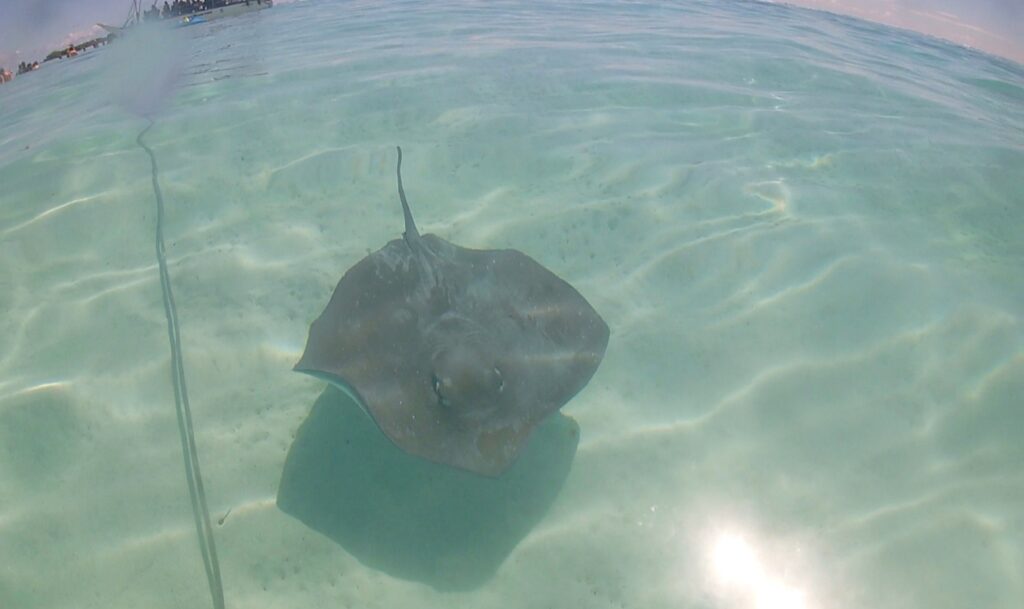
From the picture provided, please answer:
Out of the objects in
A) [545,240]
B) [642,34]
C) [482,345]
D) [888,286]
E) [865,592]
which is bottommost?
[865,592]

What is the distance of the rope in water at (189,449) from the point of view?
3312mm

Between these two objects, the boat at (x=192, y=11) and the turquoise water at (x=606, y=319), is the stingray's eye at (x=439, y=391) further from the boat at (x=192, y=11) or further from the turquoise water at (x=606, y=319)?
the boat at (x=192, y=11)

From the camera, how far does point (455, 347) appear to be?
10.5 feet

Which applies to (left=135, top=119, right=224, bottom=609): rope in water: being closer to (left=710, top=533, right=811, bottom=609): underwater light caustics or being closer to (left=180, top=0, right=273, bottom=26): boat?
(left=710, top=533, right=811, bottom=609): underwater light caustics

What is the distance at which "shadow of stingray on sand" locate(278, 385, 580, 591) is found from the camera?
3361 mm

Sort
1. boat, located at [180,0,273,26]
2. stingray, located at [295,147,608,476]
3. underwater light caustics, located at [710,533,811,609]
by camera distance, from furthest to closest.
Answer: boat, located at [180,0,273,26]
underwater light caustics, located at [710,533,811,609]
stingray, located at [295,147,608,476]

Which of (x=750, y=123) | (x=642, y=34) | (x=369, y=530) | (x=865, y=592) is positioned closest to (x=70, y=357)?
(x=369, y=530)

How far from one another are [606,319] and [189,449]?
11.2 feet

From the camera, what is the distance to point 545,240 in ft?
18.2

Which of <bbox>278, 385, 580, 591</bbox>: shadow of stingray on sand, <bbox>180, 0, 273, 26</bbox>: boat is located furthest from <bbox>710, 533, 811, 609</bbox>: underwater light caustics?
<bbox>180, 0, 273, 26</bbox>: boat

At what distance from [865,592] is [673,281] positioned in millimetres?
2825

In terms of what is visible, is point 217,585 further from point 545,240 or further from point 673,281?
point 673,281

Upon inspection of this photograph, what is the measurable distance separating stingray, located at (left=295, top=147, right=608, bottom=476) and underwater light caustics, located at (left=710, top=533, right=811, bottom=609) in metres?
1.36

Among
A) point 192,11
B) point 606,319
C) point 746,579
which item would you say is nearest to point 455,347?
point 606,319
